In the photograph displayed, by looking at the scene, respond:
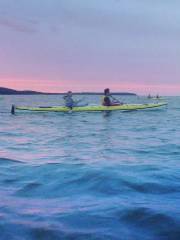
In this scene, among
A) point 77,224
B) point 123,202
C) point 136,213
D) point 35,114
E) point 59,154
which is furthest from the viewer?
point 35,114

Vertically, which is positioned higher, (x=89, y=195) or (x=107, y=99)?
(x=107, y=99)

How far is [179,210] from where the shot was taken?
26.0 ft

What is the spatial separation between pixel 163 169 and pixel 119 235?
5.46 meters

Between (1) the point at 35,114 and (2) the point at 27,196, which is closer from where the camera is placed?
(2) the point at 27,196

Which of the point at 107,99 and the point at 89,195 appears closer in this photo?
the point at 89,195

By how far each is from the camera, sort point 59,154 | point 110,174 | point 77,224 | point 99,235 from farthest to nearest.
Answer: point 59,154, point 110,174, point 77,224, point 99,235

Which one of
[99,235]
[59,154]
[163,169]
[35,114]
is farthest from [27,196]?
[35,114]

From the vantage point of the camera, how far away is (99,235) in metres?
6.82

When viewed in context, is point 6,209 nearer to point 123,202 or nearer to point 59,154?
point 123,202

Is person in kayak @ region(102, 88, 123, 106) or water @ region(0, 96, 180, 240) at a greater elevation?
person in kayak @ region(102, 88, 123, 106)

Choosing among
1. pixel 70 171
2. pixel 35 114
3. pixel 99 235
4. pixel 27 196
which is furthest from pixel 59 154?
pixel 35 114

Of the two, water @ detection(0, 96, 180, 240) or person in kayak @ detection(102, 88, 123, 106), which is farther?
person in kayak @ detection(102, 88, 123, 106)

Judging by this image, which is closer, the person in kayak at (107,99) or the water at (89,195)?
the water at (89,195)

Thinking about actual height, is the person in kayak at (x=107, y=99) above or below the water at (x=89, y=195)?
above
